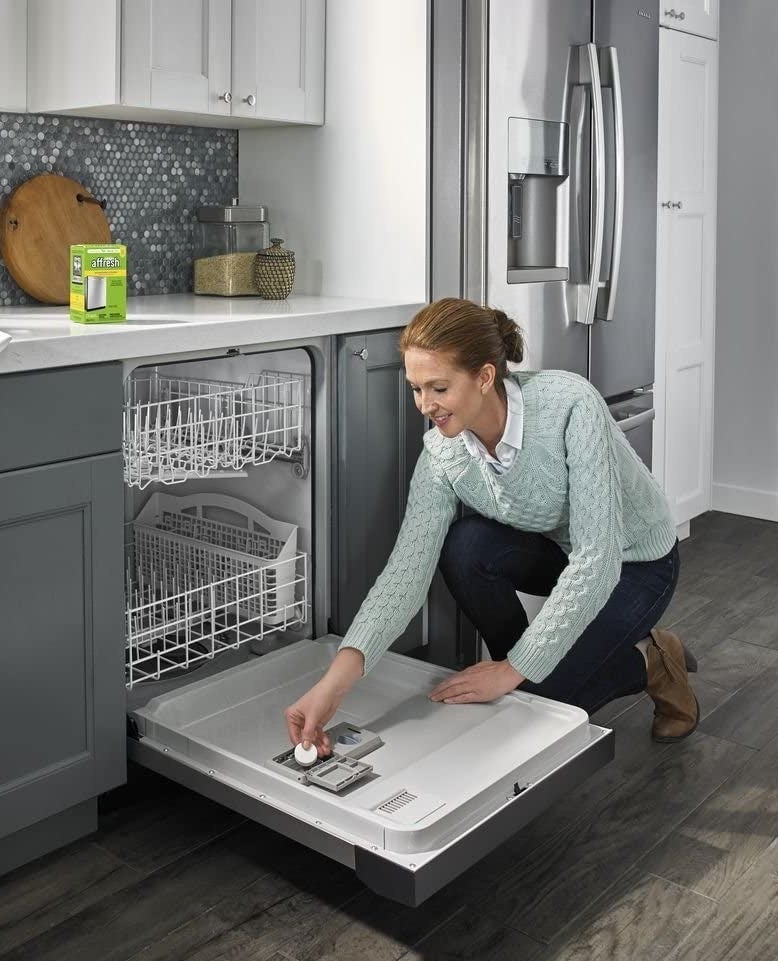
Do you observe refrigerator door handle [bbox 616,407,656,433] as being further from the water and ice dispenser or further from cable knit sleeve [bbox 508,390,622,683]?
cable knit sleeve [bbox 508,390,622,683]

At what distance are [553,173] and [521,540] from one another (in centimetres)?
89

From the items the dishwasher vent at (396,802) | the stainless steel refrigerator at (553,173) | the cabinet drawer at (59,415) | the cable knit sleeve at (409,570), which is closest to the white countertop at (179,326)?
the cabinet drawer at (59,415)

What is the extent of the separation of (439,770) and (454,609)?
33.6 inches

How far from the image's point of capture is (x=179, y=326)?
6.82 ft

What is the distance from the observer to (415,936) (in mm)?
1827

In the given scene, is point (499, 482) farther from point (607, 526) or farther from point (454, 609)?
point (454, 609)

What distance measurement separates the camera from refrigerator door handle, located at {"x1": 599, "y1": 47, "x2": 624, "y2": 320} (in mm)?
2814

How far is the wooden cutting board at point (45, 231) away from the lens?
2.49 m

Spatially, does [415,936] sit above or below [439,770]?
below

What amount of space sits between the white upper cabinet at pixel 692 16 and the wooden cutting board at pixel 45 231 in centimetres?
199

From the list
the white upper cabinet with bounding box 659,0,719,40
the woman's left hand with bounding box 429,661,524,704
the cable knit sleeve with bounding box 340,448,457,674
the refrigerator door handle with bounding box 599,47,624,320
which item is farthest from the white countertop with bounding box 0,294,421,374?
the white upper cabinet with bounding box 659,0,719,40

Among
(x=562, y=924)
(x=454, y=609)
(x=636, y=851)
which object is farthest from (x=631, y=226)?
(x=562, y=924)

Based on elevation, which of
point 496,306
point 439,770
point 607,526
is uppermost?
point 496,306

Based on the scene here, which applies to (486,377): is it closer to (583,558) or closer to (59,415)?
(583,558)
